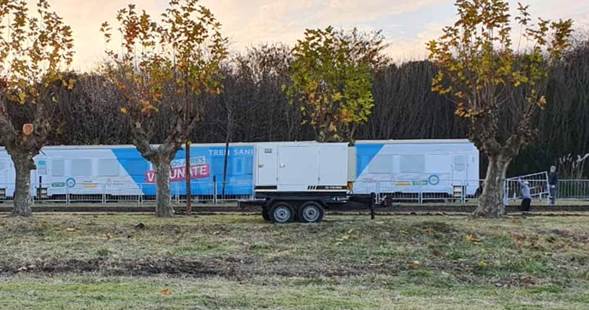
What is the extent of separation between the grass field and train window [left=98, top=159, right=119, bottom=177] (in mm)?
16439

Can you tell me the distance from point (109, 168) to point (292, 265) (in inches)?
989

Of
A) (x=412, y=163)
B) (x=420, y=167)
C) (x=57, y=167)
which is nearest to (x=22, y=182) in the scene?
(x=57, y=167)

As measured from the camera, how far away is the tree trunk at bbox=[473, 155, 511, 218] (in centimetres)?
2242

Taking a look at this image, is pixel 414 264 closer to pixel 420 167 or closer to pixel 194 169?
pixel 420 167

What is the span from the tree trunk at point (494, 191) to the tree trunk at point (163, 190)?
10.1 metres

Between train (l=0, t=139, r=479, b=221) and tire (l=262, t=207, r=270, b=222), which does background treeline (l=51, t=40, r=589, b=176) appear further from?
tire (l=262, t=207, r=270, b=222)

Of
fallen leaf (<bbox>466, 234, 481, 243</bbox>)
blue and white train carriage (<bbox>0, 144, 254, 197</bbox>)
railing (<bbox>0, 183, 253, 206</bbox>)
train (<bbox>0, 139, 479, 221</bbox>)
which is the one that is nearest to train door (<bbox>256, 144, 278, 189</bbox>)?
fallen leaf (<bbox>466, 234, 481, 243</bbox>)

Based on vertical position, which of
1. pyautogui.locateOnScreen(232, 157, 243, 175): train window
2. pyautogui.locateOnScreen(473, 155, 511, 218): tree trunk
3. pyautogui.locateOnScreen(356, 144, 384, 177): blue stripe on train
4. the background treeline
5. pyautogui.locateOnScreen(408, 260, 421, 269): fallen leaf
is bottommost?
pyautogui.locateOnScreen(408, 260, 421, 269): fallen leaf

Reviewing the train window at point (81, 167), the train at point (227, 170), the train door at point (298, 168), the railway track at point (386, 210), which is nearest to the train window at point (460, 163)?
the train at point (227, 170)

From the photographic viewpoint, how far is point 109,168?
3662 centimetres

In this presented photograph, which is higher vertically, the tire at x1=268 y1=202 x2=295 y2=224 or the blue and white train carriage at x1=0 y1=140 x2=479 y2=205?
the blue and white train carriage at x1=0 y1=140 x2=479 y2=205

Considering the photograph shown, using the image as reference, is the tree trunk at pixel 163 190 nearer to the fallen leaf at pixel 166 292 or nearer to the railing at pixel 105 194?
the railing at pixel 105 194

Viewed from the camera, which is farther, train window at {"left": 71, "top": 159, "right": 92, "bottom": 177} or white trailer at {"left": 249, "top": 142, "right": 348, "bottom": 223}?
train window at {"left": 71, "top": 159, "right": 92, "bottom": 177}

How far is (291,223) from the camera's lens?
19875 millimetres
